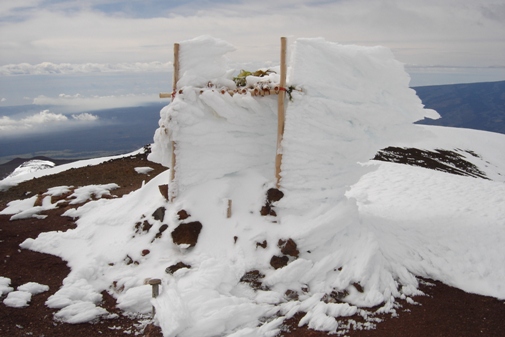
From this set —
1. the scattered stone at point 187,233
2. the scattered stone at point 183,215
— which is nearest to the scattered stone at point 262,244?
the scattered stone at point 187,233

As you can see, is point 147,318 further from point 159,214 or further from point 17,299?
point 159,214

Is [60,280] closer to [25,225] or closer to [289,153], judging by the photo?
[25,225]

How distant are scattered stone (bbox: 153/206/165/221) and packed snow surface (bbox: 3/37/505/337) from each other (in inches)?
1.7

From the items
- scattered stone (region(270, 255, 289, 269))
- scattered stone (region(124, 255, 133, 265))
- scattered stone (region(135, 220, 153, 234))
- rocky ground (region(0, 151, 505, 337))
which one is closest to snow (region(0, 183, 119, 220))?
rocky ground (region(0, 151, 505, 337))

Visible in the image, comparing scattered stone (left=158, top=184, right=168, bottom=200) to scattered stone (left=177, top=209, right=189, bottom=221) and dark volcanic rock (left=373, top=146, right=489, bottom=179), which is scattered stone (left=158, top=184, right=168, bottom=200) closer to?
scattered stone (left=177, top=209, right=189, bottom=221)

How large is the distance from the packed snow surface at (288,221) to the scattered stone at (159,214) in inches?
1.7

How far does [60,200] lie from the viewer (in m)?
13.4

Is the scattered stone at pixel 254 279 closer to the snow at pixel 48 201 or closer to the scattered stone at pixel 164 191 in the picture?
the scattered stone at pixel 164 191

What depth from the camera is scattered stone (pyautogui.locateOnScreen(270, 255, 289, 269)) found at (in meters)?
7.88

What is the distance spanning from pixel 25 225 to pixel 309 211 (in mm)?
8041

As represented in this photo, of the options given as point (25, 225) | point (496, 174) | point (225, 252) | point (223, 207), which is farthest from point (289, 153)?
point (496, 174)

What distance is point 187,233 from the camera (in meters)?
8.56

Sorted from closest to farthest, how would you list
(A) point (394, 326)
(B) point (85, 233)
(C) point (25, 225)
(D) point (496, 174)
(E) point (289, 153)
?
(A) point (394, 326)
(E) point (289, 153)
(B) point (85, 233)
(C) point (25, 225)
(D) point (496, 174)

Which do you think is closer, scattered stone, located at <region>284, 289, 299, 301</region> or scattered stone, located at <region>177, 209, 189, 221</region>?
scattered stone, located at <region>284, 289, 299, 301</region>
